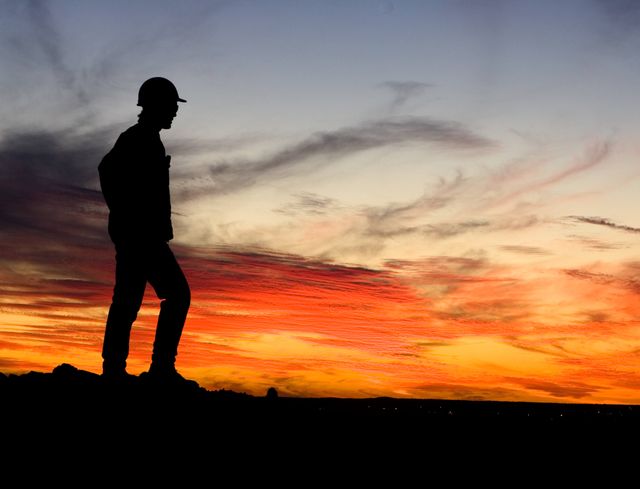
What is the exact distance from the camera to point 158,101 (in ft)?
42.4

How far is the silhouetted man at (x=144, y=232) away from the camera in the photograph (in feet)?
41.8

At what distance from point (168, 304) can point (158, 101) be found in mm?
3058

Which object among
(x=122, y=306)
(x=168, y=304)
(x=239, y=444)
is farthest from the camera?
(x=168, y=304)

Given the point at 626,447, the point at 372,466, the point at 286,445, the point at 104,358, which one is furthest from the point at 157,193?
the point at 626,447

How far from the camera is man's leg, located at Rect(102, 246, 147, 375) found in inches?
507

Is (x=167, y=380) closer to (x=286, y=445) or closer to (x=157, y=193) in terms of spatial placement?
(x=157, y=193)

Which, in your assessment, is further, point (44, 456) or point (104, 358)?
point (104, 358)

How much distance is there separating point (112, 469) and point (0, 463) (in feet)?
3.46

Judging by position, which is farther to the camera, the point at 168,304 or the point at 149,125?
the point at 168,304

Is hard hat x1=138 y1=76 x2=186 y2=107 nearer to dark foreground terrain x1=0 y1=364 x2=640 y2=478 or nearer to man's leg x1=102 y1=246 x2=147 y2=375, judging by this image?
man's leg x1=102 y1=246 x2=147 y2=375

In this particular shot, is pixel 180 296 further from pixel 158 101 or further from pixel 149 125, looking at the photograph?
pixel 158 101

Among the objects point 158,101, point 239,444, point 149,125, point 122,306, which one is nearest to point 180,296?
point 122,306

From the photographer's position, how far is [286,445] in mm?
9375

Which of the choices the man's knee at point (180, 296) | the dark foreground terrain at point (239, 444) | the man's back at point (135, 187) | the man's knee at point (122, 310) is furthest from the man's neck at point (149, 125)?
the dark foreground terrain at point (239, 444)
